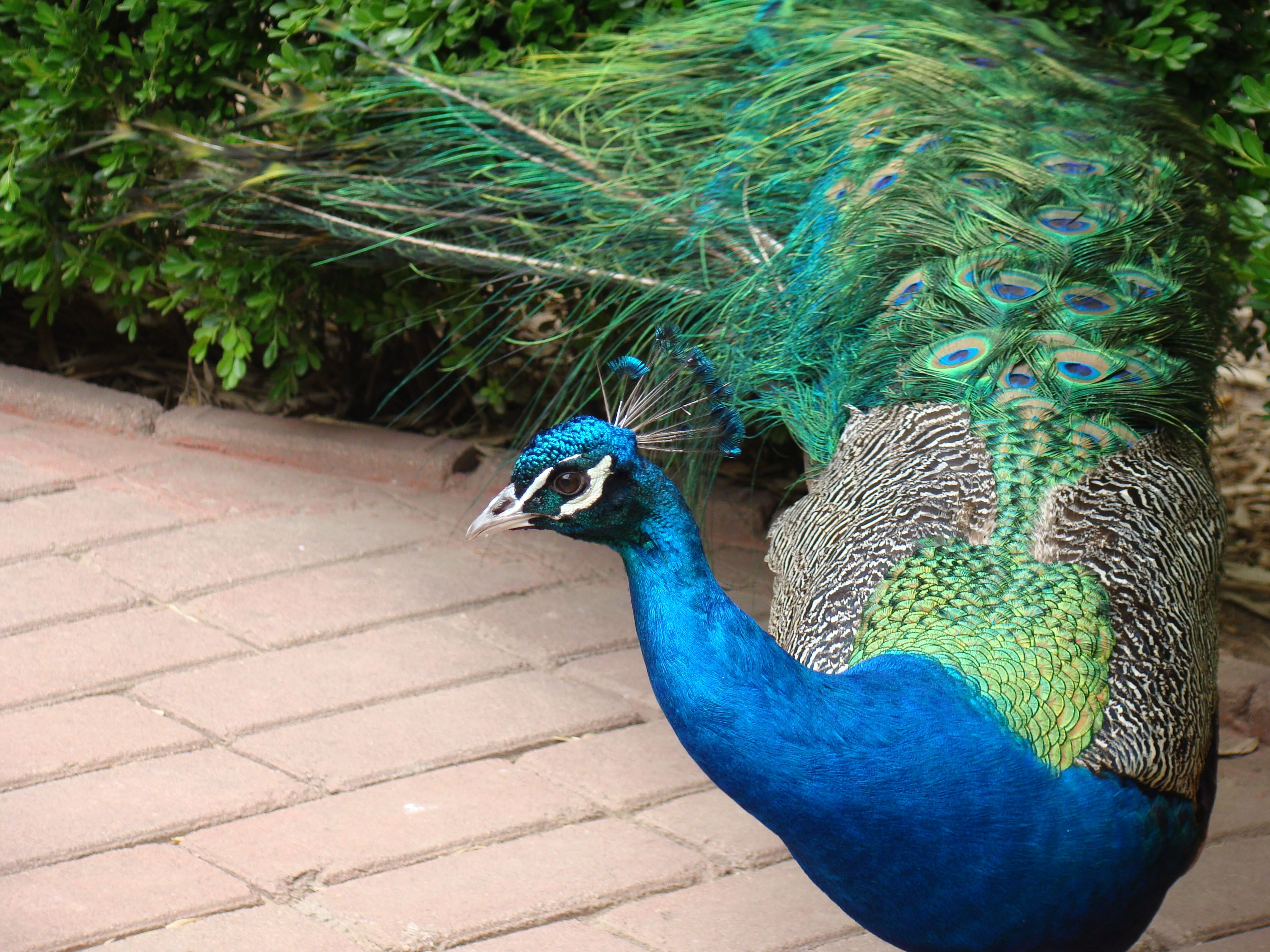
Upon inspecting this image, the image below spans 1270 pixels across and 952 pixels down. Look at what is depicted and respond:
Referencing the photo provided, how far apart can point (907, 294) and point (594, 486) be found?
1025 mm

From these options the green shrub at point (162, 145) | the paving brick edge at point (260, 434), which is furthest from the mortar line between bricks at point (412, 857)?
the green shrub at point (162, 145)

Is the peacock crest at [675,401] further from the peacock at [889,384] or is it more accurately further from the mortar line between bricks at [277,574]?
the mortar line between bricks at [277,574]

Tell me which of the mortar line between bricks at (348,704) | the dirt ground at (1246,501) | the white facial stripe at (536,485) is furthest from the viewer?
the dirt ground at (1246,501)

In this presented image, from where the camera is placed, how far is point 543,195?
292 centimetres

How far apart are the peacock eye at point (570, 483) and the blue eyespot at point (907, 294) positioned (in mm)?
1007

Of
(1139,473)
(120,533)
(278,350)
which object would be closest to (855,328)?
(1139,473)

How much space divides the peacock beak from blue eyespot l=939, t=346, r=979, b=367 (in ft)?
3.08

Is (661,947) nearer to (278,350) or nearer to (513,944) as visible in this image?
(513,944)

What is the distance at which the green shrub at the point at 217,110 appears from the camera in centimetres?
324

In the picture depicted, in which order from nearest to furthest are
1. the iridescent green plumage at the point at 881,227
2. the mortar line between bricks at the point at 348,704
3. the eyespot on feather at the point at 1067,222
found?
1. the iridescent green plumage at the point at 881,227
2. the eyespot on feather at the point at 1067,222
3. the mortar line between bricks at the point at 348,704

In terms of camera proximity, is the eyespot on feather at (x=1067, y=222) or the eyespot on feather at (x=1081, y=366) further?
the eyespot on feather at (x=1067, y=222)

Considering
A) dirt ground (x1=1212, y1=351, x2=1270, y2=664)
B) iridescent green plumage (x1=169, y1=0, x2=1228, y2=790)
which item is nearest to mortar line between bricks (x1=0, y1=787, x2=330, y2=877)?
iridescent green plumage (x1=169, y1=0, x2=1228, y2=790)

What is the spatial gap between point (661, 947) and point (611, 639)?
100 centimetres

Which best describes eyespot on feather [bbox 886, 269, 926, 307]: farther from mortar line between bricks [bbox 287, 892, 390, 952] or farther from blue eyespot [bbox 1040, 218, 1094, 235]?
mortar line between bricks [bbox 287, 892, 390, 952]
